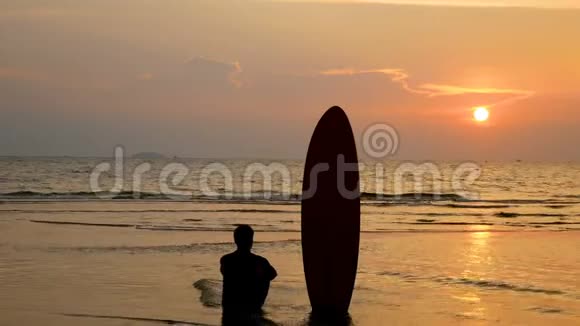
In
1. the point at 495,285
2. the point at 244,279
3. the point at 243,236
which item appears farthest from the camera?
the point at 495,285

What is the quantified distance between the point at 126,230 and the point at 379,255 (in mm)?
7666

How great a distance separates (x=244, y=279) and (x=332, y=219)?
1.47 m

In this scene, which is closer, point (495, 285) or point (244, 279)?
point (244, 279)

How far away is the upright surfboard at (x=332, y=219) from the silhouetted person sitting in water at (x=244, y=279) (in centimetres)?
108

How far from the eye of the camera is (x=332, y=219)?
895 centimetres

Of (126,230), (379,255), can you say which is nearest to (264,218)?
(126,230)

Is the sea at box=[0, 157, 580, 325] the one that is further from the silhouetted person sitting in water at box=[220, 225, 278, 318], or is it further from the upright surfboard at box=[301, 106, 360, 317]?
the silhouetted person sitting in water at box=[220, 225, 278, 318]

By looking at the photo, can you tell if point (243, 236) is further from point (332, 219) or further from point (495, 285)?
point (495, 285)

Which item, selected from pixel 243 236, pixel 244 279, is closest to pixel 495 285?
pixel 244 279

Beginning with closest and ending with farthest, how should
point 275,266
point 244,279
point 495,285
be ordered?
point 244,279, point 495,285, point 275,266

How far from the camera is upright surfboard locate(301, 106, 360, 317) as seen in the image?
8.95 m

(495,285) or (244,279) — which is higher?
(244,279)

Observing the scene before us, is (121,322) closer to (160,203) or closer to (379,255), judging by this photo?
(379,255)

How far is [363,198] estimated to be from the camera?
40250 mm
